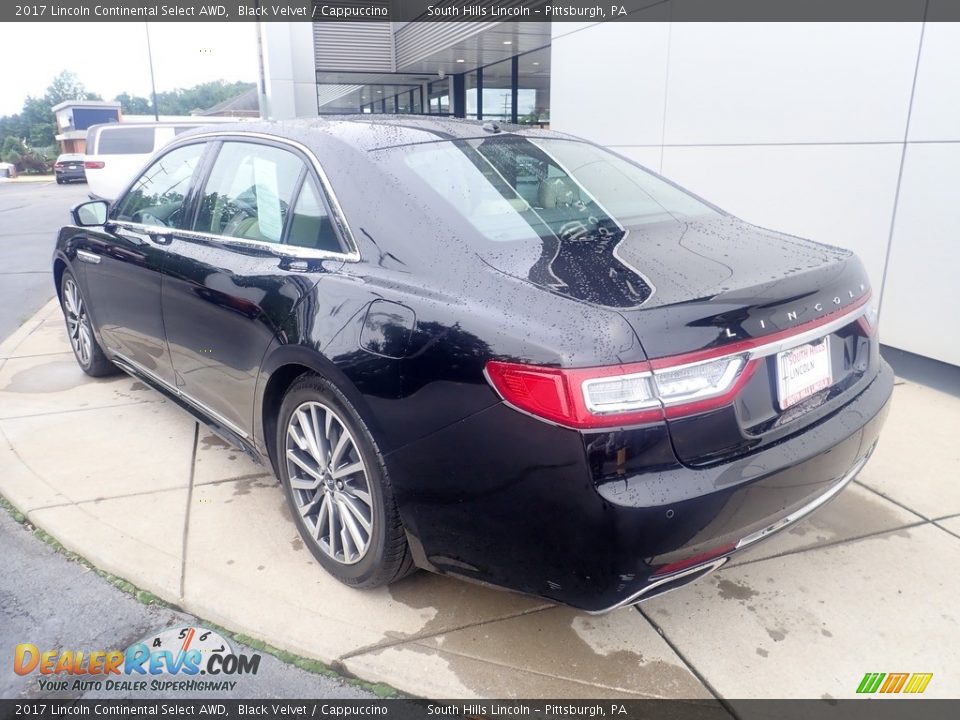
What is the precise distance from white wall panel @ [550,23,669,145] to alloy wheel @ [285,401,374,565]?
545 centimetres

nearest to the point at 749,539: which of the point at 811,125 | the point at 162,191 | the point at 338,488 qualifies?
the point at 338,488

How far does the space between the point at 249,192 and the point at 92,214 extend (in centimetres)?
172

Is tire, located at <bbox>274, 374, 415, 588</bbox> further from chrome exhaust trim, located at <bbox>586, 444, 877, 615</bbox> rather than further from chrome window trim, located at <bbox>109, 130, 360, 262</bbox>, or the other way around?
chrome exhaust trim, located at <bbox>586, 444, 877, 615</bbox>

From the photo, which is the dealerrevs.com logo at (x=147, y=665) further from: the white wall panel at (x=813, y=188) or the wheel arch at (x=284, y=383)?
the white wall panel at (x=813, y=188)

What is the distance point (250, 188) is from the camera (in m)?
3.19

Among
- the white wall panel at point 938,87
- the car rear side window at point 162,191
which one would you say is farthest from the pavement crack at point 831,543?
the car rear side window at point 162,191

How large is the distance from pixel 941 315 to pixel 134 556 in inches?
181

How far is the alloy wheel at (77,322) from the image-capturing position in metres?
4.90

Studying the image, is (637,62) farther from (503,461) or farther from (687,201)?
(503,461)

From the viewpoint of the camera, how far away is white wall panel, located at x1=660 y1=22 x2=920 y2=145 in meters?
4.80

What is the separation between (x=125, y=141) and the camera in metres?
14.0

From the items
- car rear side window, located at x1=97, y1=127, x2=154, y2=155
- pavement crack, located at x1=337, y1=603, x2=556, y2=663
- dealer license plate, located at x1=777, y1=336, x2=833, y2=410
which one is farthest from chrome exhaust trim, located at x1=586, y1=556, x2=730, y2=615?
car rear side window, located at x1=97, y1=127, x2=154, y2=155

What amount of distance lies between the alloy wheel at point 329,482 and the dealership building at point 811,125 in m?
3.84

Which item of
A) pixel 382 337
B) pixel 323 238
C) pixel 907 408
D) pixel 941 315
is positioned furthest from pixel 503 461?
pixel 941 315
